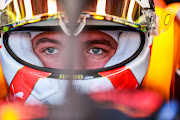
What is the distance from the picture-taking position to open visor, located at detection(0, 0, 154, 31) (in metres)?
0.65

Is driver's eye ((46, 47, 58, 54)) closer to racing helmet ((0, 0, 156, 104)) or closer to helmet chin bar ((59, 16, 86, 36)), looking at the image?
racing helmet ((0, 0, 156, 104))

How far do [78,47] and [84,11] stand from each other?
118 millimetres

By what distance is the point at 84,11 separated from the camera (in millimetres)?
645

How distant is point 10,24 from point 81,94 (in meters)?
0.33

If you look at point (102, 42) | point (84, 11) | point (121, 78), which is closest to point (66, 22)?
point (84, 11)

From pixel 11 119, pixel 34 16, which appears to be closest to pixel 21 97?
pixel 11 119

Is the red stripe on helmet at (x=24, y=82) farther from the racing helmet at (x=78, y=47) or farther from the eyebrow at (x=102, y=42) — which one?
the eyebrow at (x=102, y=42)

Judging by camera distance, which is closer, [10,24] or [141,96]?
[10,24]

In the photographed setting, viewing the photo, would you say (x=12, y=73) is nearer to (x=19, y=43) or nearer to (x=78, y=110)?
(x=19, y=43)

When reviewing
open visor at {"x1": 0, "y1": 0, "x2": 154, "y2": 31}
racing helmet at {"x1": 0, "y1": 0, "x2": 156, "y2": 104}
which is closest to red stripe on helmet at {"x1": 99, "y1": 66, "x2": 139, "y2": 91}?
racing helmet at {"x1": 0, "y1": 0, "x2": 156, "y2": 104}

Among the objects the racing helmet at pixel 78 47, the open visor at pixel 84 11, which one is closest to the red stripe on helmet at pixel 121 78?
the racing helmet at pixel 78 47

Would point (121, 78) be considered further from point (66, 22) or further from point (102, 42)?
point (66, 22)

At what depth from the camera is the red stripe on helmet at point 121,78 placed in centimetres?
73

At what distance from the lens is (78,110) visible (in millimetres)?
570
